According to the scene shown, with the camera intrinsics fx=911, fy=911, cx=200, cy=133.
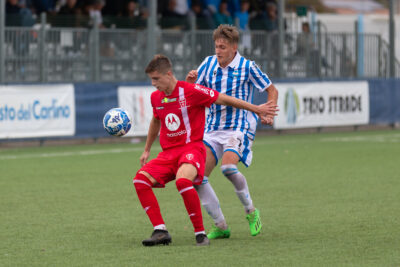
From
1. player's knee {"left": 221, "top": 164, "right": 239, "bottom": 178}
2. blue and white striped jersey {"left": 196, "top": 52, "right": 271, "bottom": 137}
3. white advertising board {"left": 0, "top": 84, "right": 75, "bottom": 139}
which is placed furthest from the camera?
white advertising board {"left": 0, "top": 84, "right": 75, "bottom": 139}

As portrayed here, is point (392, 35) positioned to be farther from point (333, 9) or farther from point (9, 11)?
point (333, 9)

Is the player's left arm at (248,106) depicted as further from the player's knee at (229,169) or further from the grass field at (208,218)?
the grass field at (208,218)

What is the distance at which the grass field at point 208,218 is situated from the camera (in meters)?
7.04

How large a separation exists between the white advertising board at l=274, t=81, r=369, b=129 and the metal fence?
88 cm

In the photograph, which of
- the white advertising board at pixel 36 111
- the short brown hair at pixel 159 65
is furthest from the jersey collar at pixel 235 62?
the white advertising board at pixel 36 111

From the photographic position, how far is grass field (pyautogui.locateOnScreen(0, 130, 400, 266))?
704 cm

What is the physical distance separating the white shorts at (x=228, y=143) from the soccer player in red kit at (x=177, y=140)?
54cm

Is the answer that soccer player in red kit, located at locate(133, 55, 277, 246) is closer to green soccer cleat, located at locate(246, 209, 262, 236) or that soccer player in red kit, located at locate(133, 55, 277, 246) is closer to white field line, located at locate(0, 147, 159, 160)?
green soccer cleat, located at locate(246, 209, 262, 236)

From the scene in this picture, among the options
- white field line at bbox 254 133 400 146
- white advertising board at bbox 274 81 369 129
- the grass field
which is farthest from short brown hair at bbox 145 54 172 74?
white advertising board at bbox 274 81 369 129

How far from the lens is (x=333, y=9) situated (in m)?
50.6

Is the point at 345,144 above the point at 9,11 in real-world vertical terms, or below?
below

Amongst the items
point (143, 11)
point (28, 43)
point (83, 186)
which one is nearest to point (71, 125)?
point (28, 43)

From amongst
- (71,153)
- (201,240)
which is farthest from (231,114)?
(71,153)

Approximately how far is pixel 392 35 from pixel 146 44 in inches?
353
